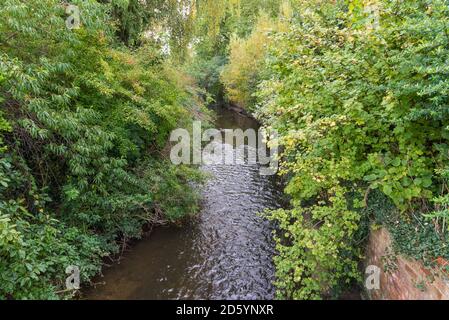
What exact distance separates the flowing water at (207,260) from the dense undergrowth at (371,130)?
165cm

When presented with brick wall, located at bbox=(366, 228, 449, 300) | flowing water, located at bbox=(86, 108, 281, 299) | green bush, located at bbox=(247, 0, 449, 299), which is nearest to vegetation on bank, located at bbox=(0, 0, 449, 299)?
green bush, located at bbox=(247, 0, 449, 299)

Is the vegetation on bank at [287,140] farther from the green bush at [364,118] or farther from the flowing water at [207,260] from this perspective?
the flowing water at [207,260]

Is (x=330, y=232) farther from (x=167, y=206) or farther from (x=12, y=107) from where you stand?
(x=12, y=107)

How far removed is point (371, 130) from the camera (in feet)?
13.3

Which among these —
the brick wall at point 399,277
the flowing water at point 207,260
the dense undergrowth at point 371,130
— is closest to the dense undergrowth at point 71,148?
the flowing water at point 207,260

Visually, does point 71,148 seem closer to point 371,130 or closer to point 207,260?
point 207,260

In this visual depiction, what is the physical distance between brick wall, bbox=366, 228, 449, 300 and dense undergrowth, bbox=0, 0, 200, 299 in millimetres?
4146

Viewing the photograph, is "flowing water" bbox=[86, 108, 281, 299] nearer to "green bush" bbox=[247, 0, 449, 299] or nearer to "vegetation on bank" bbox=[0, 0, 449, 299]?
"vegetation on bank" bbox=[0, 0, 449, 299]

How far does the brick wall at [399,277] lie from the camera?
304cm

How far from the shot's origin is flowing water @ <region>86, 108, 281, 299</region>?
536cm

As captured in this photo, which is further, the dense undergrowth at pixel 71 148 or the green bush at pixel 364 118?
the dense undergrowth at pixel 71 148
